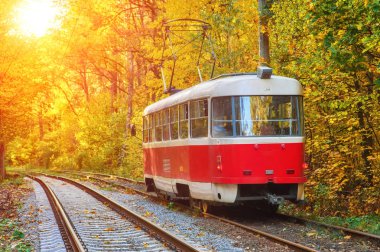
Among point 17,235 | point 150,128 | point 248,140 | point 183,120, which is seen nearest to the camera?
point 17,235

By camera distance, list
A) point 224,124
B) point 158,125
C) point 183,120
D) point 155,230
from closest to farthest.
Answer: point 155,230
point 224,124
point 183,120
point 158,125

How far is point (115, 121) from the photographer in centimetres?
3562

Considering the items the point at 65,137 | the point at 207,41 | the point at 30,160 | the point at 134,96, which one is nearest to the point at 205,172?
the point at 207,41

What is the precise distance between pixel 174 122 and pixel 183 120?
89cm

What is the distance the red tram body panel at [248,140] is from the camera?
1166 centimetres

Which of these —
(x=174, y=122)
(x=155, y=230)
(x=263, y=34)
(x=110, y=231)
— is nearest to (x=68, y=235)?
(x=110, y=231)

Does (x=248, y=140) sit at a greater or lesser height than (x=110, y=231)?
greater

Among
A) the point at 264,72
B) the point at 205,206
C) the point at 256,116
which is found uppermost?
the point at 264,72

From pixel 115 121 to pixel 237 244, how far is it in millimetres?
26935

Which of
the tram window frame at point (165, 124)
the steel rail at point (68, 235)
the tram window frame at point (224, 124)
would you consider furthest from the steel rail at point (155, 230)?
the tram window frame at point (224, 124)

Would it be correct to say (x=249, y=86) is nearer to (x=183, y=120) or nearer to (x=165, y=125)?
(x=183, y=120)

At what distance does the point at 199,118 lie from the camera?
1284 cm

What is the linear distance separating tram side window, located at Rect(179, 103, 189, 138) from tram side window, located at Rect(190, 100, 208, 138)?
0.32 meters

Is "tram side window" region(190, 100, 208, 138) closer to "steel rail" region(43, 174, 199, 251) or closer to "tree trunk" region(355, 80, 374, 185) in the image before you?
"steel rail" region(43, 174, 199, 251)
